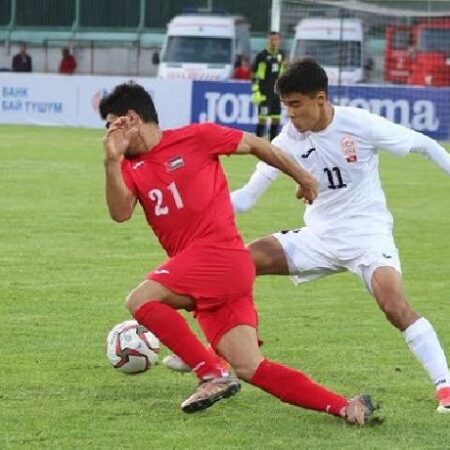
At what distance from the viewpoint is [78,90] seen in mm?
34500

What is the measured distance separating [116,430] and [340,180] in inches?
79.8

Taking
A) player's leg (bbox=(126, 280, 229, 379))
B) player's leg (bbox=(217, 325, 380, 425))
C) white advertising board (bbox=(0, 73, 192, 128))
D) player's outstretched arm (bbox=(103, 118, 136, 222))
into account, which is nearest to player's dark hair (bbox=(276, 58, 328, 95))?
player's outstretched arm (bbox=(103, 118, 136, 222))

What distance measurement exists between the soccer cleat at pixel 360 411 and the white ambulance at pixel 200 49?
30.1m

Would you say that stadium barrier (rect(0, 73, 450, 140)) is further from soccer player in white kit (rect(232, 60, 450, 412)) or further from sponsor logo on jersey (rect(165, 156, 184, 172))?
sponsor logo on jersey (rect(165, 156, 184, 172))

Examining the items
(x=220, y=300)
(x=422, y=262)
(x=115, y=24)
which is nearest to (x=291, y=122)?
(x=220, y=300)

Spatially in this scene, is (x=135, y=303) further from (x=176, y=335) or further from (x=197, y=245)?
(x=197, y=245)

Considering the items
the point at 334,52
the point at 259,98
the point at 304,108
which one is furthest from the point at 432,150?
the point at 334,52

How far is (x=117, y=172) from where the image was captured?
7.12 meters

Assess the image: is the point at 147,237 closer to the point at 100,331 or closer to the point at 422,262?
the point at 422,262

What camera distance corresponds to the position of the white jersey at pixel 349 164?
321 inches

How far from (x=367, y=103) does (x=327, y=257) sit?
78.1 ft

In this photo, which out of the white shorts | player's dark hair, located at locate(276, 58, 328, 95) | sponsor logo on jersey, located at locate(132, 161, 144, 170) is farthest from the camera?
the white shorts

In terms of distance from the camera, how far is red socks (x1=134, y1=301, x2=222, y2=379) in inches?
290

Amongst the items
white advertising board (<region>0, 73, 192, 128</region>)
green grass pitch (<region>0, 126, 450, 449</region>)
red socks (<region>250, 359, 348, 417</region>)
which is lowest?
white advertising board (<region>0, 73, 192, 128</region>)
